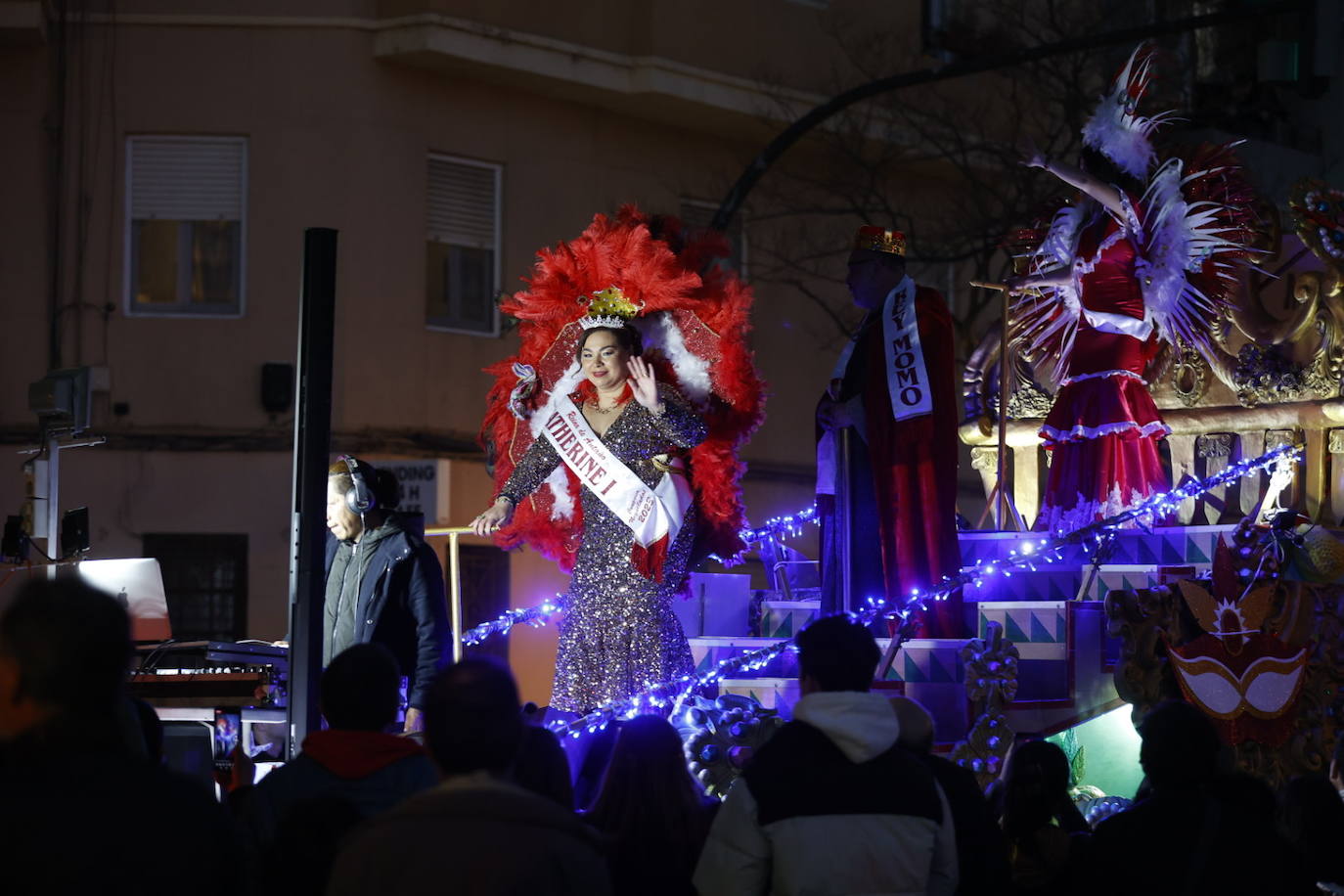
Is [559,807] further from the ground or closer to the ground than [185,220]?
closer to the ground

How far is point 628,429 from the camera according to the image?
834 centimetres

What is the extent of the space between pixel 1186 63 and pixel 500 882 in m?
17.5

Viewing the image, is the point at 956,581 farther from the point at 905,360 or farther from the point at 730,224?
the point at 730,224

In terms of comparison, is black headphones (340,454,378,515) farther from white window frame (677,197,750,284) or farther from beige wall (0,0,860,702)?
white window frame (677,197,750,284)

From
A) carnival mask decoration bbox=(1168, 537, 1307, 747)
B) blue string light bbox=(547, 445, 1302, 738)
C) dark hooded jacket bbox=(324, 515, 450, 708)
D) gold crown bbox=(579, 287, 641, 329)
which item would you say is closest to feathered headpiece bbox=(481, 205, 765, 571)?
gold crown bbox=(579, 287, 641, 329)

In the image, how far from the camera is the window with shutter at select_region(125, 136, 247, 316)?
16.4 metres

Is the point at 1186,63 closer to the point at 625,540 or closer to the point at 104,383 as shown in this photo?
the point at 104,383

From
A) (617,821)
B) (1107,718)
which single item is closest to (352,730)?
(617,821)

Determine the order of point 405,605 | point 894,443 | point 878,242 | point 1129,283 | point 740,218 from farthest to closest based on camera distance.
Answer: point 740,218 → point 1129,283 → point 878,242 → point 894,443 → point 405,605

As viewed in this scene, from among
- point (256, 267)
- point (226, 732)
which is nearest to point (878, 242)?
point (226, 732)

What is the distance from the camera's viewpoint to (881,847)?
4.54 m

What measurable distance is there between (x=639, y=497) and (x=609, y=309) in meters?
0.85

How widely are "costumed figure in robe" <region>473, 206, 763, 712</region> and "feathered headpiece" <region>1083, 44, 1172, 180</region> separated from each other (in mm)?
3217

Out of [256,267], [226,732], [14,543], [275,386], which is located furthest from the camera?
[256,267]
